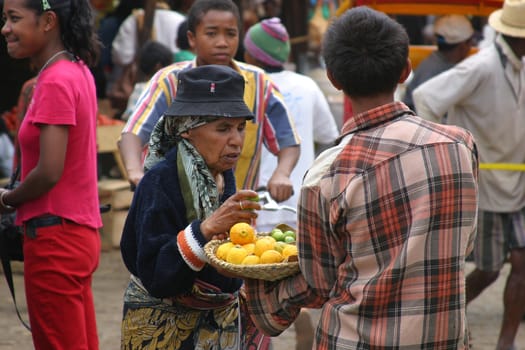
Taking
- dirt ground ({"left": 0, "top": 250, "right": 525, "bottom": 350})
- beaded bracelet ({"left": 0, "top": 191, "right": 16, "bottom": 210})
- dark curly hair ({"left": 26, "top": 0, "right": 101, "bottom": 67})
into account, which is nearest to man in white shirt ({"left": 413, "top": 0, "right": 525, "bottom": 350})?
dirt ground ({"left": 0, "top": 250, "right": 525, "bottom": 350})

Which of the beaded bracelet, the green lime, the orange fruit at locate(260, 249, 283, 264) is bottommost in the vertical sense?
the beaded bracelet

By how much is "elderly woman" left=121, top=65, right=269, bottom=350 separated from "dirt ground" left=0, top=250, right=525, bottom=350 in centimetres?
296

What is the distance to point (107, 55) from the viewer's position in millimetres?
12125

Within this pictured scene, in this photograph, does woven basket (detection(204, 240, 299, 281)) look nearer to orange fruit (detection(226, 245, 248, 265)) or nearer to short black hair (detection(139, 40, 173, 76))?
orange fruit (detection(226, 245, 248, 265))

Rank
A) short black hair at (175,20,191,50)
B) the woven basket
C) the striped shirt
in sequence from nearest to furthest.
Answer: the woven basket
the striped shirt
short black hair at (175,20,191,50)

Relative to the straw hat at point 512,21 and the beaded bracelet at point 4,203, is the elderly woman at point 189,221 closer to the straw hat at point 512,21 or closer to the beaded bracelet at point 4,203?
the beaded bracelet at point 4,203

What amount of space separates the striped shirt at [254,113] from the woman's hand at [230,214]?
169 cm

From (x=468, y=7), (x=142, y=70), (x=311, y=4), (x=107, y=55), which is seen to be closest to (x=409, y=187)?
(x=468, y=7)

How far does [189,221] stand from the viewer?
3479 millimetres

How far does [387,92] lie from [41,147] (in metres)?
1.71

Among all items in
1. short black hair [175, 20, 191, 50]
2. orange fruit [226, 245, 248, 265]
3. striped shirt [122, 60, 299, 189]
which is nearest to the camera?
orange fruit [226, 245, 248, 265]

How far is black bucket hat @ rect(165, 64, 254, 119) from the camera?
11.3ft

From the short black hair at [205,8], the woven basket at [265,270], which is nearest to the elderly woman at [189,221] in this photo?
the woven basket at [265,270]

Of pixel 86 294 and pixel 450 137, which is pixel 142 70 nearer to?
pixel 86 294
